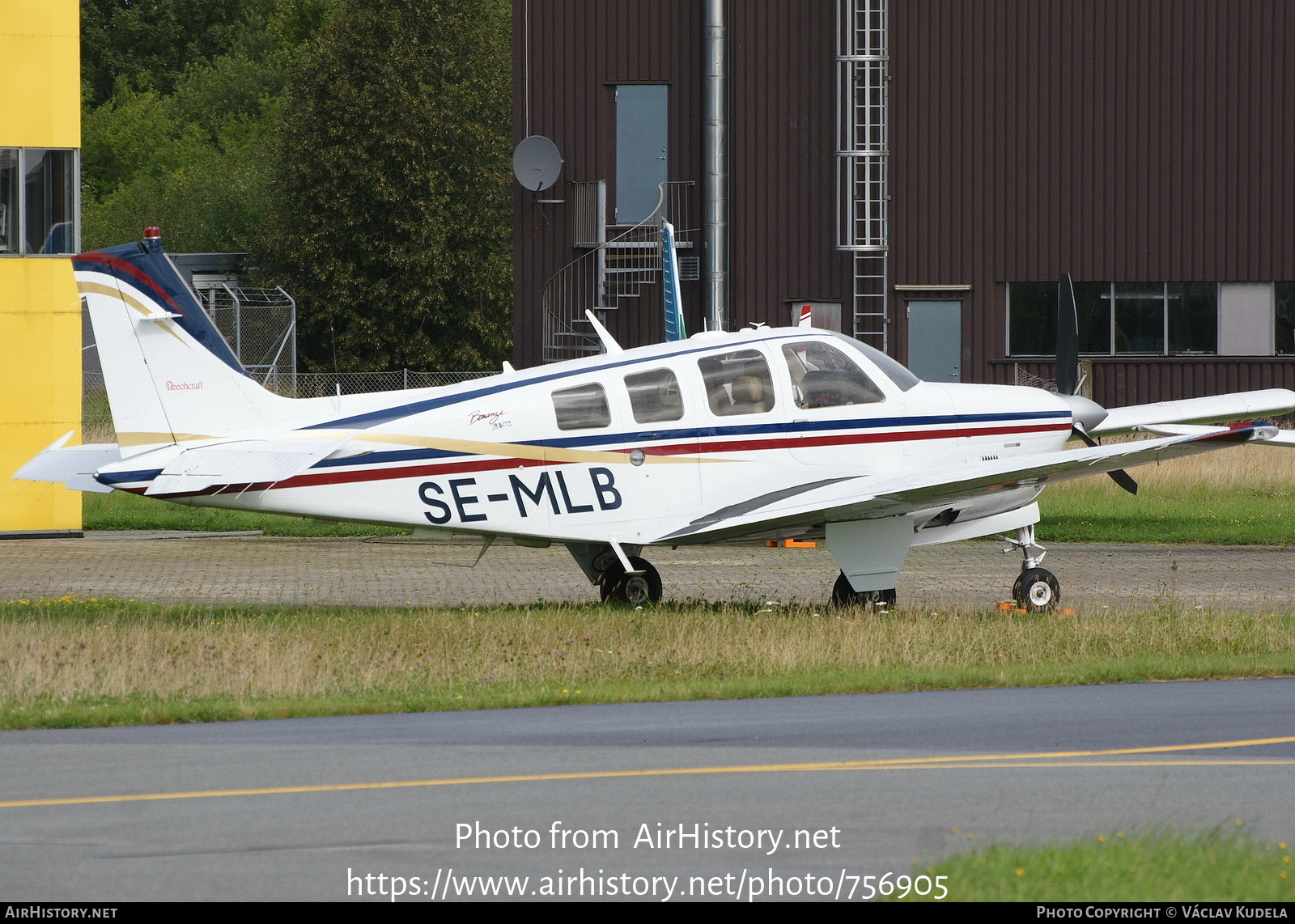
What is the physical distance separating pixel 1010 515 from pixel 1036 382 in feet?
63.9

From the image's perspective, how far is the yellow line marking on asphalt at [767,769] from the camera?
7.70m

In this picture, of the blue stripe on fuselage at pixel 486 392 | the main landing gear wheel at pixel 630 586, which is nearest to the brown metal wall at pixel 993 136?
the main landing gear wheel at pixel 630 586

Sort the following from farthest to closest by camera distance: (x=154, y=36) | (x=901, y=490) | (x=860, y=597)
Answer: (x=154, y=36)
(x=860, y=597)
(x=901, y=490)

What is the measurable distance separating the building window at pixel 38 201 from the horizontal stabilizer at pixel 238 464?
10.4 m

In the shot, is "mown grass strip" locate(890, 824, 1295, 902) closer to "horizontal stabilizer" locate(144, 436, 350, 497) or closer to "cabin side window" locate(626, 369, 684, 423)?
"cabin side window" locate(626, 369, 684, 423)

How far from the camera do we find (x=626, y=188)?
3391 centimetres

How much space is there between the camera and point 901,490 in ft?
43.1

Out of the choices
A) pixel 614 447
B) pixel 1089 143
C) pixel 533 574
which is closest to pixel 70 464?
pixel 614 447

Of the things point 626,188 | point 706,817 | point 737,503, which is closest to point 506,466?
point 737,503

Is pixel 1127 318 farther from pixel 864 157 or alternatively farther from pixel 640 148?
pixel 640 148

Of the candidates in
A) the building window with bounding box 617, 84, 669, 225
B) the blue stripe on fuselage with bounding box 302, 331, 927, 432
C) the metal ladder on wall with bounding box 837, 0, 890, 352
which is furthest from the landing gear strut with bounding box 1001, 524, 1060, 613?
the building window with bounding box 617, 84, 669, 225

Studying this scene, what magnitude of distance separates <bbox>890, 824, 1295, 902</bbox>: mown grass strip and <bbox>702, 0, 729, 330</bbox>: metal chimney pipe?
26.0 meters

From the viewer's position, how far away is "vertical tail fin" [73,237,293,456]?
13.2 meters

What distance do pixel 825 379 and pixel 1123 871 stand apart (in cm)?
830
